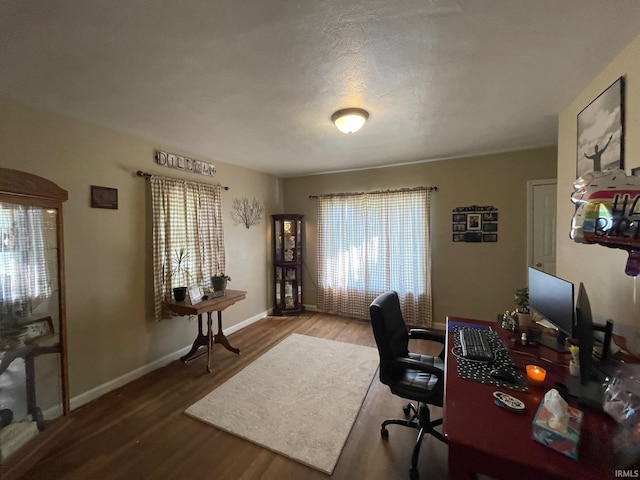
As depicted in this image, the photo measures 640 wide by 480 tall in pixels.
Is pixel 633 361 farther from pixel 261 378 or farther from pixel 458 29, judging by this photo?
pixel 261 378

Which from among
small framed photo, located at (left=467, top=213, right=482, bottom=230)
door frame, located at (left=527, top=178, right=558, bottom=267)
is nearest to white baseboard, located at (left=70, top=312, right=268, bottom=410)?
small framed photo, located at (left=467, top=213, right=482, bottom=230)

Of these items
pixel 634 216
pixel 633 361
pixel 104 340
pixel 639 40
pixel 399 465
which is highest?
pixel 639 40

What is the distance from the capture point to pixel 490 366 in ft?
4.49

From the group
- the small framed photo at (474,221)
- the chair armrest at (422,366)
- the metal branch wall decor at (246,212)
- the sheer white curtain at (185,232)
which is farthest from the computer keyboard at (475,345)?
the metal branch wall decor at (246,212)

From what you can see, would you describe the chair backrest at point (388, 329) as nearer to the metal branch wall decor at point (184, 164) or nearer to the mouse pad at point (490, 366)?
the mouse pad at point (490, 366)

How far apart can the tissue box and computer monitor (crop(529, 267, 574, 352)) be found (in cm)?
69

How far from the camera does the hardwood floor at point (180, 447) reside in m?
1.58

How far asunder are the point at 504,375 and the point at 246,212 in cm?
361

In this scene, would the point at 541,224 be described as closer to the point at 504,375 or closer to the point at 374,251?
the point at 374,251

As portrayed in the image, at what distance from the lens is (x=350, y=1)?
3.59 ft

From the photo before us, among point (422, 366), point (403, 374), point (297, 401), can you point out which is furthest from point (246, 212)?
point (422, 366)

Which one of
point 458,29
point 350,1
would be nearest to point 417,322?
point 458,29

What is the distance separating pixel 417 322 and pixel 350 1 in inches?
149

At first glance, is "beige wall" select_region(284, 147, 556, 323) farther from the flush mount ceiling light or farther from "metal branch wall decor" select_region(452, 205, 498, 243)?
the flush mount ceiling light
